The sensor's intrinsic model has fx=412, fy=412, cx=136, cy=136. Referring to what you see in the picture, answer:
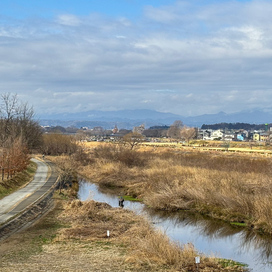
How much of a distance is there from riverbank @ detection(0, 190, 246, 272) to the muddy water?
6.23ft

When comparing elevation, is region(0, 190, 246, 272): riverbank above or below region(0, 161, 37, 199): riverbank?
below

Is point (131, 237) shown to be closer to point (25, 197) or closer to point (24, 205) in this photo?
point (24, 205)

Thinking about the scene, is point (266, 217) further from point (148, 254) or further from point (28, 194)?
point (28, 194)

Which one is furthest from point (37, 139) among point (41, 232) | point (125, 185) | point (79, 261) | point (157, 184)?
point (79, 261)

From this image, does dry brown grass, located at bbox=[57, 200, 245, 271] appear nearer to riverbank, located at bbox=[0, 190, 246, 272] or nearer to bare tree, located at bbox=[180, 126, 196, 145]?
riverbank, located at bbox=[0, 190, 246, 272]

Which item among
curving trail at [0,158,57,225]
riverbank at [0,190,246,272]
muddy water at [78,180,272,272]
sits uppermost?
curving trail at [0,158,57,225]

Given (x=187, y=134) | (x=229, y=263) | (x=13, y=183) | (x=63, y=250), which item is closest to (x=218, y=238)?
(x=229, y=263)

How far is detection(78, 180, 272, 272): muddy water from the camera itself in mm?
18438

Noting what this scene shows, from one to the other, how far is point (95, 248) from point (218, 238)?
7.64 m

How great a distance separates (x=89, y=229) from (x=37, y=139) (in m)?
56.2

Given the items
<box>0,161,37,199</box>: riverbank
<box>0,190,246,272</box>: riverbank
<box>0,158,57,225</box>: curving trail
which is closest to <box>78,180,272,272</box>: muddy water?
<box>0,190,246,272</box>: riverbank

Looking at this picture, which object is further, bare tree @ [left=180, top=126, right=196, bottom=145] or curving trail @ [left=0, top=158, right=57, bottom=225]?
bare tree @ [left=180, top=126, right=196, bottom=145]

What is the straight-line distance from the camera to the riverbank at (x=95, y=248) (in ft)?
49.7

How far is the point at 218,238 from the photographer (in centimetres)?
2212
